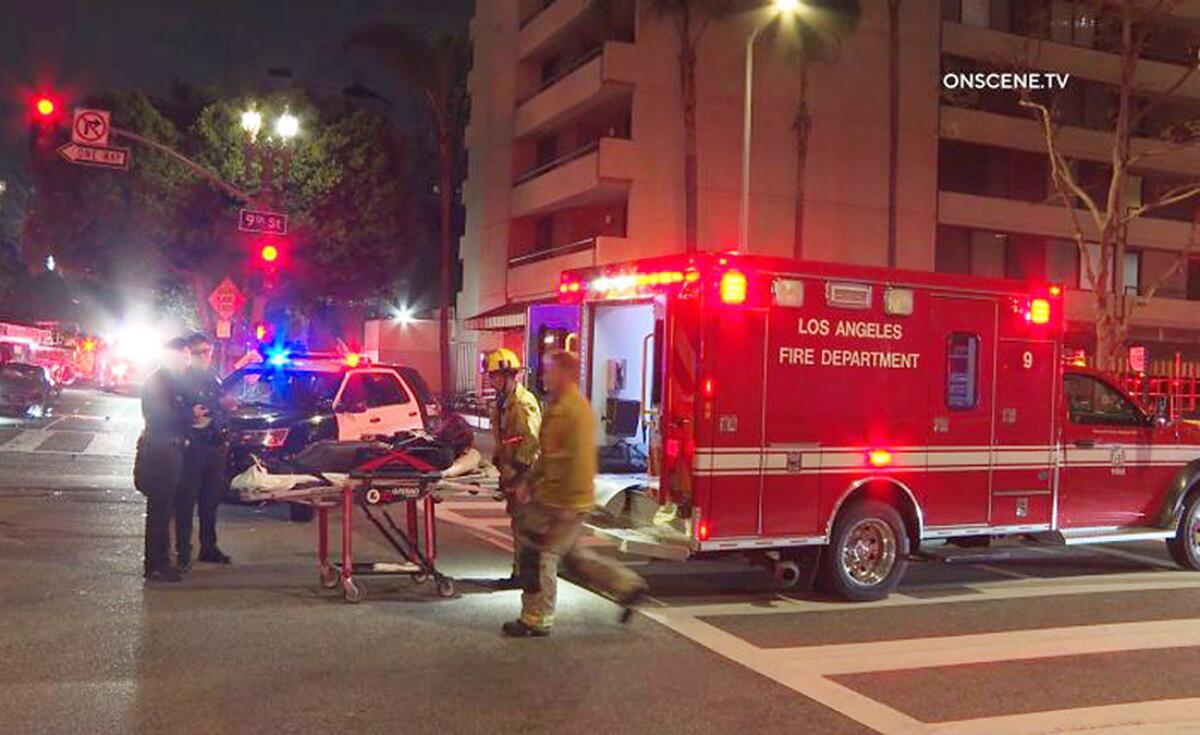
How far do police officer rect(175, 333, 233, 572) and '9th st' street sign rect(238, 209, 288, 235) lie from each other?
1018 centimetres

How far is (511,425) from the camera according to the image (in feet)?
27.5

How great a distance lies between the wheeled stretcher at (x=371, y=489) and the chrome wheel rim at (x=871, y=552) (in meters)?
2.89

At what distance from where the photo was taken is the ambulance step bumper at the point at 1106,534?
10.0 meters

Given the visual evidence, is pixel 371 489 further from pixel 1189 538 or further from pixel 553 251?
pixel 553 251

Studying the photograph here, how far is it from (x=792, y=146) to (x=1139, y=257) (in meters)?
16.5

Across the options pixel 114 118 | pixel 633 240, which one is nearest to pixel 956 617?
pixel 633 240

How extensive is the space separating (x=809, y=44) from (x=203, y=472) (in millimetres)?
25323

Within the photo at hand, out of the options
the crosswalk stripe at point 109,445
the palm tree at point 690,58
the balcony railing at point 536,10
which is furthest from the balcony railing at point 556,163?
the crosswalk stripe at point 109,445

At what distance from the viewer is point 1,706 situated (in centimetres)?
557

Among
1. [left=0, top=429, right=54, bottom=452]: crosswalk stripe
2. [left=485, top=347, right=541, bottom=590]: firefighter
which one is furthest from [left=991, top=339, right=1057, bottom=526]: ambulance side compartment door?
[left=0, top=429, right=54, bottom=452]: crosswalk stripe

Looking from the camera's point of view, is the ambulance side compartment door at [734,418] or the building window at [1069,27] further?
the building window at [1069,27]

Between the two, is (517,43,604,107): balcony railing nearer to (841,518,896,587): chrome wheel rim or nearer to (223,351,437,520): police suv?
(223,351,437,520): police suv

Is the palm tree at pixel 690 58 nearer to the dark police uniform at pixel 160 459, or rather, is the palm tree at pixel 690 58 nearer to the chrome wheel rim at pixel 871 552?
the chrome wheel rim at pixel 871 552

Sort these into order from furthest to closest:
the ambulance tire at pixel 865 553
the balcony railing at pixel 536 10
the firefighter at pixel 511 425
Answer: the balcony railing at pixel 536 10 → the ambulance tire at pixel 865 553 → the firefighter at pixel 511 425
